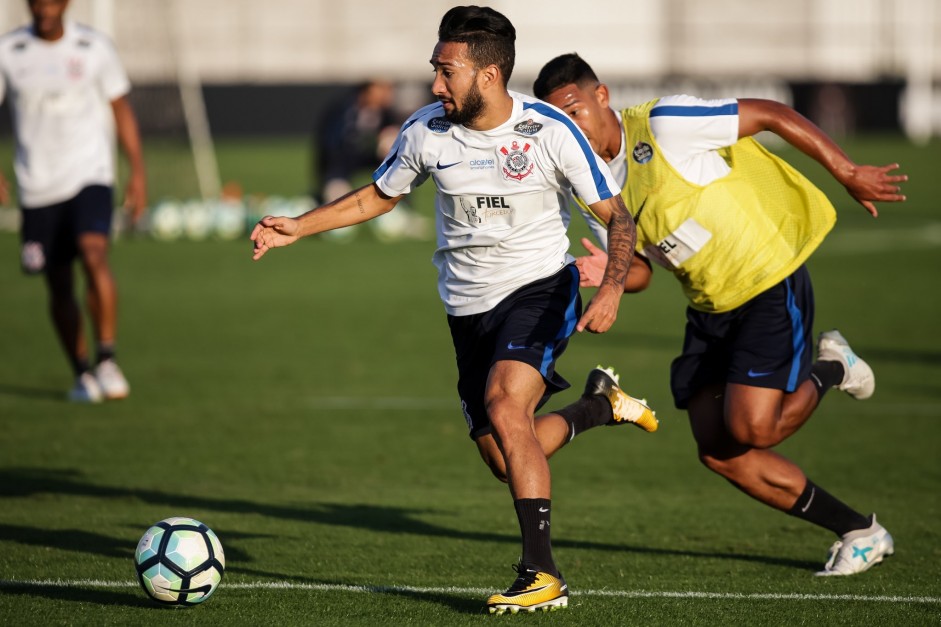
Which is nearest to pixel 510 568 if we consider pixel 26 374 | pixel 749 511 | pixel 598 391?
pixel 598 391

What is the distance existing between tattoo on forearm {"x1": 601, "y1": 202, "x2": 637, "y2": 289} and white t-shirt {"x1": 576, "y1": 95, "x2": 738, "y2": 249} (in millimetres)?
495

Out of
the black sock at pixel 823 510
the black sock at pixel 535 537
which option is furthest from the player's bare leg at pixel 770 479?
the black sock at pixel 535 537

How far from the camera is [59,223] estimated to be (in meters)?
9.93

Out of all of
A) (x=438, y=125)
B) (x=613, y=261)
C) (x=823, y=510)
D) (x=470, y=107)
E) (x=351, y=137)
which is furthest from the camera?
(x=351, y=137)

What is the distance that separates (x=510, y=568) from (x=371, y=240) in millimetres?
16603

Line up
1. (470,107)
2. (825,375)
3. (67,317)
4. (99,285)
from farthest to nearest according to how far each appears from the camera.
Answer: (67,317) → (99,285) → (825,375) → (470,107)

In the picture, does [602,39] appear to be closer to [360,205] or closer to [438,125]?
[360,205]

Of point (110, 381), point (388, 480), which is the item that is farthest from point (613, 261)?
point (110, 381)

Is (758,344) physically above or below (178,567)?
above

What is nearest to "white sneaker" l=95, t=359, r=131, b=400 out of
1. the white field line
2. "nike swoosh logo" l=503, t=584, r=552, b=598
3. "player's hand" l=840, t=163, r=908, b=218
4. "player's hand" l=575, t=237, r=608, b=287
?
the white field line

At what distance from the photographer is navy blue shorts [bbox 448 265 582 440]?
5.31m

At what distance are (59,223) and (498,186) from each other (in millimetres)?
5568

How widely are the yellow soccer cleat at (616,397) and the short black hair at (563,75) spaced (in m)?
1.31

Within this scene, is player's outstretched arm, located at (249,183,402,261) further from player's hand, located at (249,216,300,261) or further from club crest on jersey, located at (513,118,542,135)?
club crest on jersey, located at (513,118,542,135)
